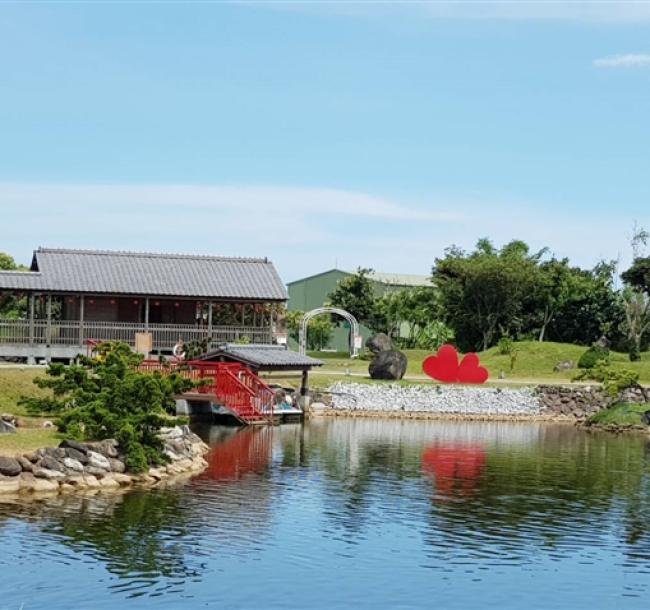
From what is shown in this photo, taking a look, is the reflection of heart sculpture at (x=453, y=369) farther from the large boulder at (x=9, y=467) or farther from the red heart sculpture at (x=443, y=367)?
the large boulder at (x=9, y=467)

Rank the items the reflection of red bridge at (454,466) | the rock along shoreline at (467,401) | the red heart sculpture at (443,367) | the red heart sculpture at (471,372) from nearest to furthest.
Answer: the reflection of red bridge at (454,466) < the rock along shoreline at (467,401) < the red heart sculpture at (471,372) < the red heart sculpture at (443,367)

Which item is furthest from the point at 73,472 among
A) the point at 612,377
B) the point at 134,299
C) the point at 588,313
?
the point at 588,313

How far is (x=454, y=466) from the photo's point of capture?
34875 mm

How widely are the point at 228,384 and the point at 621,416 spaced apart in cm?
1801

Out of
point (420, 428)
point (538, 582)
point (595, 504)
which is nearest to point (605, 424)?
point (420, 428)

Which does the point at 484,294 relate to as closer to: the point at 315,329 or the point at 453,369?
the point at 315,329

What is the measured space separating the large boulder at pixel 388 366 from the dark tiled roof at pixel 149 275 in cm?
550

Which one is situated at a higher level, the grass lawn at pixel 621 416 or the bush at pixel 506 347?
the bush at pixel 506 347

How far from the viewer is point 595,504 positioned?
2905 centimetres

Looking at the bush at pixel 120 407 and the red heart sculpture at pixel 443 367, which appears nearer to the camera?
the bush at pixel 120 407

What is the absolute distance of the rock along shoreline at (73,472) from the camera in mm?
25531

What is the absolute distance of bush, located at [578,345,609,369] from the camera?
204ft

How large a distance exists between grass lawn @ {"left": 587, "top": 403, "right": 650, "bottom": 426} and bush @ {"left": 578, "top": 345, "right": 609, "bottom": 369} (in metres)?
9.24

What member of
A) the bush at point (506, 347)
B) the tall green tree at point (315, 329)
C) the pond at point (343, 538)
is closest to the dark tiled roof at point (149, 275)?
the bush at point (506, 347)
